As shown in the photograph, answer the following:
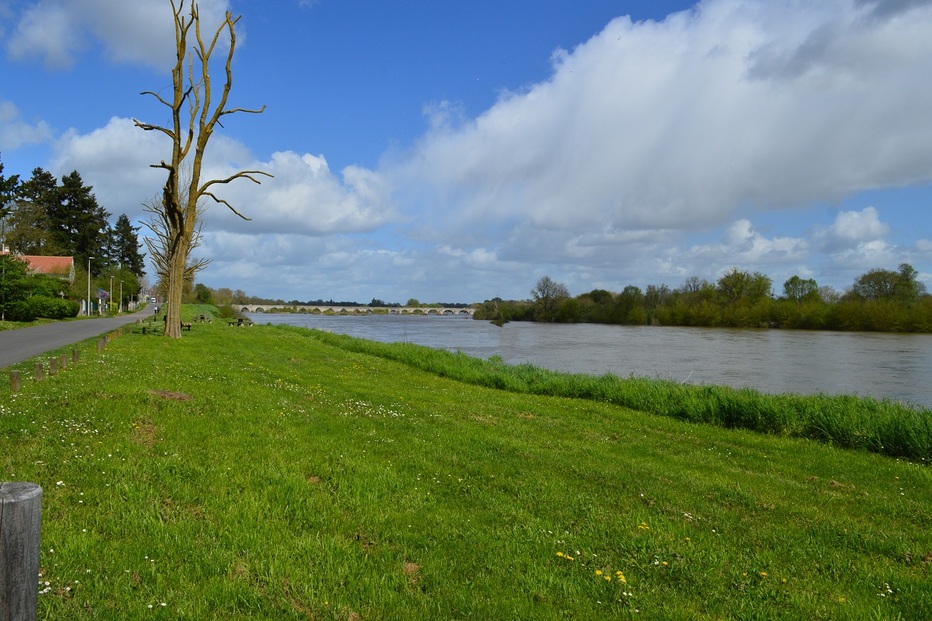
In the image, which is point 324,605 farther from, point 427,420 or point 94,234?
point 94,234

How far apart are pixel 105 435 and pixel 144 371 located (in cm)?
602

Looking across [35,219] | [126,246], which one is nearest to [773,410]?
[35,219]

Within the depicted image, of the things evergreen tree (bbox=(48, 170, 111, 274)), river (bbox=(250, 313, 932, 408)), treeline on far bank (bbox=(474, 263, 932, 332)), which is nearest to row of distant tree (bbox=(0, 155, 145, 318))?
evergreen tree (bbox=(48, 170, 111, 274))

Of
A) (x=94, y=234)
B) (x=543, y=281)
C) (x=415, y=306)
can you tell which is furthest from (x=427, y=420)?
(x=415, y=306)

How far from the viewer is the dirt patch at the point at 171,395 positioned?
941cm

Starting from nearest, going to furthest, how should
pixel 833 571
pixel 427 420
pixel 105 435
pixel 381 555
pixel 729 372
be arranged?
pixel 381 555
pixel 833 571
pixel 105 435
pixel 427 420
pixel 729 372

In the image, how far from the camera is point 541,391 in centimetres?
1977

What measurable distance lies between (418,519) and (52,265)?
2808 inches

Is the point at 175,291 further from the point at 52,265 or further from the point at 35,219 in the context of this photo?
the point at 35,219

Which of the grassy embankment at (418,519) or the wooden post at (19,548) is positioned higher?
the wooden post at (19,548)

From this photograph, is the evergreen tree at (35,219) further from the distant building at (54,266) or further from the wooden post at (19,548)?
the wooden post at (19,548)

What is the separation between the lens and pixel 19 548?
9.06ft

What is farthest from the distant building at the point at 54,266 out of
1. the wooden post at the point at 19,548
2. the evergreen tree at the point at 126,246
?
the wooden post at the point at 19,548

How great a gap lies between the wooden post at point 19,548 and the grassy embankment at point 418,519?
1.05m
